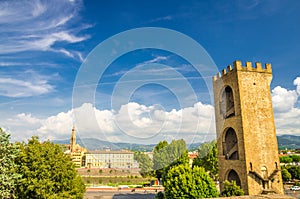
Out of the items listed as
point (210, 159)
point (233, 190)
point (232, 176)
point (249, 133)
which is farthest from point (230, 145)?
point (210, 159)

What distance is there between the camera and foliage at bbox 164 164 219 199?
70.8ft

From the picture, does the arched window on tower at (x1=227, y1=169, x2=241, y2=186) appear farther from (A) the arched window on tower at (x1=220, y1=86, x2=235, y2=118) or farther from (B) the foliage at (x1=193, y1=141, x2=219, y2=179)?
(B) the foliage at (x1=193, y1=141, x2=219, y2=179)

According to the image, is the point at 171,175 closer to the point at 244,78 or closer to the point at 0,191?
the point at 244,78

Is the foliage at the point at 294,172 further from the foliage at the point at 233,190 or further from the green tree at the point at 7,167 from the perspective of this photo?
the green tree at the point at 7,167

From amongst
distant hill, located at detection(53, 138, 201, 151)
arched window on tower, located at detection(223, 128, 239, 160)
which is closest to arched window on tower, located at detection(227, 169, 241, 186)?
arched window on tower, located at detection(223, 128, 239, 160)

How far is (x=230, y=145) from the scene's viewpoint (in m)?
27.4

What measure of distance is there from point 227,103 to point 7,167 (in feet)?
76.5

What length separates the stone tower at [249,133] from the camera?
2370cm

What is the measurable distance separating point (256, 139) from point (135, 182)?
39.5 metres

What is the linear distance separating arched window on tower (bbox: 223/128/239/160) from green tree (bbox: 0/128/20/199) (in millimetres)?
21013

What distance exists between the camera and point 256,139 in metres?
24.5

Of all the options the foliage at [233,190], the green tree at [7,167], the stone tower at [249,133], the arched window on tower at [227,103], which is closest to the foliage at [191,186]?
the foliage at [233,190]

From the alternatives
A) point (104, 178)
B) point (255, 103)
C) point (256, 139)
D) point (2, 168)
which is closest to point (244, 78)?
point (255, 103)

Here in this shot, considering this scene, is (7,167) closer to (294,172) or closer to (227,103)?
Answer: (227,103)
